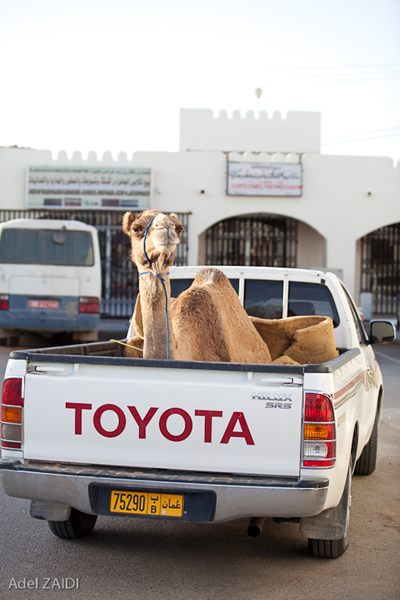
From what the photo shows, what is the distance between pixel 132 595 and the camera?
141 inches

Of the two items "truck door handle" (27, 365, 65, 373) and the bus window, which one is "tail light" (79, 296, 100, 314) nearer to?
the bus window

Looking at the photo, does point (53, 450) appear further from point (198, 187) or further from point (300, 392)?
point (198, 187)

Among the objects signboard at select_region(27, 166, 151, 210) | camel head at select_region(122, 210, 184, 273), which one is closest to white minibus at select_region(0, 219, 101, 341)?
signboard at select_region(27, 166, 151, 210)

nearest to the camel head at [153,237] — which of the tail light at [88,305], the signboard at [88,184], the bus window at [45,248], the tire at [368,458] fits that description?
the tire at [368,458]

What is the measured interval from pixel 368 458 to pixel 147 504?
3.13 m

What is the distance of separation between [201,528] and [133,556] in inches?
27.6

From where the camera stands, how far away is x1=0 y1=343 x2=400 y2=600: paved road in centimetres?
364

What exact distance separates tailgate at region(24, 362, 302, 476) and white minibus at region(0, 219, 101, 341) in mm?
11535

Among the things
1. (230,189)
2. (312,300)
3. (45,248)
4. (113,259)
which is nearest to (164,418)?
(312,300)

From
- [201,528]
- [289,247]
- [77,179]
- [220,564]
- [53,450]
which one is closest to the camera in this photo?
[53,450]

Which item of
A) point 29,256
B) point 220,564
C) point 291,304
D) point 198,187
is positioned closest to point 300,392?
point 220,564

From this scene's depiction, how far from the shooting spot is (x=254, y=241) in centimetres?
2311

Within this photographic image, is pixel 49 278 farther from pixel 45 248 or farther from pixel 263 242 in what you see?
pixel 263 242

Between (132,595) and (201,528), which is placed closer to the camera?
(132,595)
